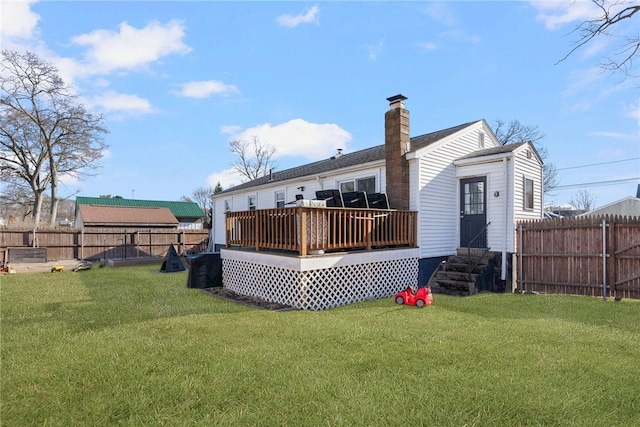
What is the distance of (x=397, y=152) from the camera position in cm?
941

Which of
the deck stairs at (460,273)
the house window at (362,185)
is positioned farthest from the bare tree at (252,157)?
the deck stairs at (460,273)

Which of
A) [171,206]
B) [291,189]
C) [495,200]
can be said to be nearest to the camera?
[495,200]

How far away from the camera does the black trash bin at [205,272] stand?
9.31 m

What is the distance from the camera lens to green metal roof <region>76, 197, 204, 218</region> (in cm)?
2826

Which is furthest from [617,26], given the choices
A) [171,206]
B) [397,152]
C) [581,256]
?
[171,206]

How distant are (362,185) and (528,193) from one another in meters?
4.98

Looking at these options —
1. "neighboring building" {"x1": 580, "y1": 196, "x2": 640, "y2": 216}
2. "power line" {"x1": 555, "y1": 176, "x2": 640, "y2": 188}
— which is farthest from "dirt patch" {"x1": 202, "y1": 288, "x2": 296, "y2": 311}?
"power line" {"x1": 555, "y1": 176, "x2": 640, "y2": 188}

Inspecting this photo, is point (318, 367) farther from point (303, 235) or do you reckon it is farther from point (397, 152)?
point (397, 152)

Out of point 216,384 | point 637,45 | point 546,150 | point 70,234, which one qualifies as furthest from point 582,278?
point 546,150

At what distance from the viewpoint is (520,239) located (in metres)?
9.18

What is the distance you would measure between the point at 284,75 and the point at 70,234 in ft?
43.5

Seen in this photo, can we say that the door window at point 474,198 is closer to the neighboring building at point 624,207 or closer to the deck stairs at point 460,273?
the deck stairs at point 460,273

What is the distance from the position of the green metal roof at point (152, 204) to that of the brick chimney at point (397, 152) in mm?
24441

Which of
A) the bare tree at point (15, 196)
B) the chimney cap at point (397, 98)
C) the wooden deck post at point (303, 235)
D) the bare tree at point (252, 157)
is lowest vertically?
the wooden deck post at point (303, 235)
